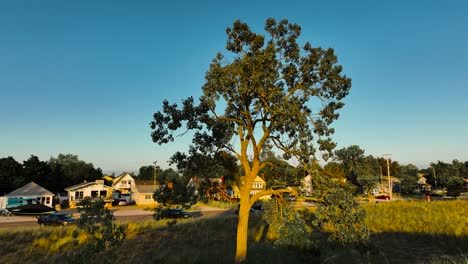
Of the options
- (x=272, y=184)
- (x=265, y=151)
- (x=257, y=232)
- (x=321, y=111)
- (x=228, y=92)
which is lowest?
(x=257, y=232)

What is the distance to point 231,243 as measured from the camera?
22484mm

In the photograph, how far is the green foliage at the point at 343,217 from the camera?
34.0 feet

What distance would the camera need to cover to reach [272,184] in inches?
595

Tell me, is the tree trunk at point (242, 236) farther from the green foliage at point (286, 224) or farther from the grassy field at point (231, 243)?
the grassy field at point (231, 243)

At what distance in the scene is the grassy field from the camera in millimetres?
17656

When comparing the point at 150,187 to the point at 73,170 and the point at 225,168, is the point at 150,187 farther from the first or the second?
the point at 225,168

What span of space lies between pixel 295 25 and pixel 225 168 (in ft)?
28.7

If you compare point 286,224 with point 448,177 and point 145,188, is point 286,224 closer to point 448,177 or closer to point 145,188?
point 145,188

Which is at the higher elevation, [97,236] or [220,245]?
[97,236]

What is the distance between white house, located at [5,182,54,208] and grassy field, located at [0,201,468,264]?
103 ft

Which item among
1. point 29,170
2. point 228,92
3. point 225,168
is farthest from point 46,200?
point 228,92

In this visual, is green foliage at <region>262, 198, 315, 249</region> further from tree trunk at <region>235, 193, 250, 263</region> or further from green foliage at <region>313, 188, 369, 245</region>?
green foliage at <region>313, 188, 369, 245</region>

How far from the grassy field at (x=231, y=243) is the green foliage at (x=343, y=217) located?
0.94 m

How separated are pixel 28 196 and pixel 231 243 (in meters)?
44.3
